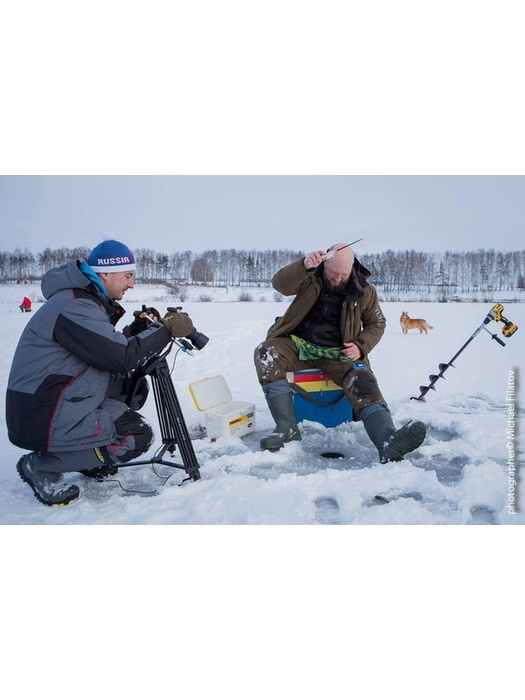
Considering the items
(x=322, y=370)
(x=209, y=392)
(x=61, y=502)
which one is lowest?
(x=61, y=502)

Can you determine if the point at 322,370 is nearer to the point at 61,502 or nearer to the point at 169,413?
the point at 169,413

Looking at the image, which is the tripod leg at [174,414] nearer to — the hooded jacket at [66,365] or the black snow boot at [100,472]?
the hooded jacket at [66,365]

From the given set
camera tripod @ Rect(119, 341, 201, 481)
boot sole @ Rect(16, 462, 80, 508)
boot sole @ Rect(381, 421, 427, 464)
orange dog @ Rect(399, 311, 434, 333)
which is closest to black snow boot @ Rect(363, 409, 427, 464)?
boot sole @ Rect(381, 421, 427, 464)

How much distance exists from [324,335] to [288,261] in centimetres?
231

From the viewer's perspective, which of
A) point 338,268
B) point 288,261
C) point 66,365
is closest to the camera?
point 66,365

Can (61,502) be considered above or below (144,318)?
below

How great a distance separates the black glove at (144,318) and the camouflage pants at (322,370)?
2.39 ft

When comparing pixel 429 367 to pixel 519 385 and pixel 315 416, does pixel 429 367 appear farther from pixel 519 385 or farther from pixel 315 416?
pixel 315 416

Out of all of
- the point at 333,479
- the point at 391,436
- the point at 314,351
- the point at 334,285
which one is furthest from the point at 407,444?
the point at 334,285

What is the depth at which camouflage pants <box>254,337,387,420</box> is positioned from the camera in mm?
2680

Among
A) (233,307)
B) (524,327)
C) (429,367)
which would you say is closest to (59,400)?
(429,367)

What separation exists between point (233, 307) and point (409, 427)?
462 cm

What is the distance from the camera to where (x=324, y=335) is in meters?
3.02

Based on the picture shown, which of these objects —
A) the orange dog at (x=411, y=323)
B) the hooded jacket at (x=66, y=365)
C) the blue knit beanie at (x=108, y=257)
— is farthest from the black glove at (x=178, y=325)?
the orange dog at (x=411, y=323)
